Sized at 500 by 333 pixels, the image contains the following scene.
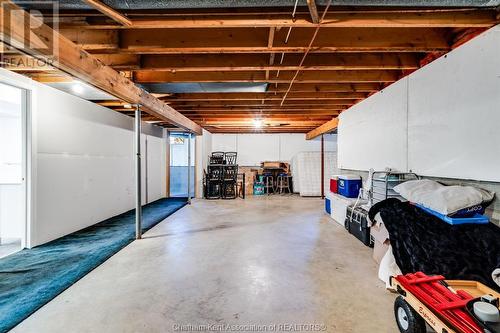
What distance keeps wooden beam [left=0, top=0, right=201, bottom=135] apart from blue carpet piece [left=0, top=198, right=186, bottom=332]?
77.3 inches

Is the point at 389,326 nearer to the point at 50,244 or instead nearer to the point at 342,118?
the point at 50,244

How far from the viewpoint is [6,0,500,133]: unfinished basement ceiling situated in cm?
196

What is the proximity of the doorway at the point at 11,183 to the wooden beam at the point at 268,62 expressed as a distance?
1.70 meters

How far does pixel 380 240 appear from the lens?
2703 millimetres

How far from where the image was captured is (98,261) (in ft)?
9.09

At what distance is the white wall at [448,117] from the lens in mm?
2033

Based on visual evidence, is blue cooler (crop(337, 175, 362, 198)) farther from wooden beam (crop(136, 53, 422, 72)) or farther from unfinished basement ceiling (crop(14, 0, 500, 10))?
unfinished basement ceiling (crop(14, 0, 500, 10))

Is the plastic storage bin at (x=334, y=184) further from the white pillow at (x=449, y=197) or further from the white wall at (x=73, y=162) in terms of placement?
the white wall at (x=73, y=162)

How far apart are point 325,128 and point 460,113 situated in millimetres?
4704

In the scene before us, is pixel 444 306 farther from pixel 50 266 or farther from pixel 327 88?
pixel 50 266

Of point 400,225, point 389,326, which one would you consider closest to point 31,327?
point 389,326

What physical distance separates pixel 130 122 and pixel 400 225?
18.5 ft

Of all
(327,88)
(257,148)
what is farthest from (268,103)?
(257,148)

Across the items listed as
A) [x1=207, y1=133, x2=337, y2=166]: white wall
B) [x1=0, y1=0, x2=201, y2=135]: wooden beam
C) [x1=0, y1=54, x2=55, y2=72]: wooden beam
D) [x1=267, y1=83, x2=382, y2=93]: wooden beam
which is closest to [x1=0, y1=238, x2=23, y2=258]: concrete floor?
[x1=0, y1=54, x2=55, y2=72]: wooden beam
